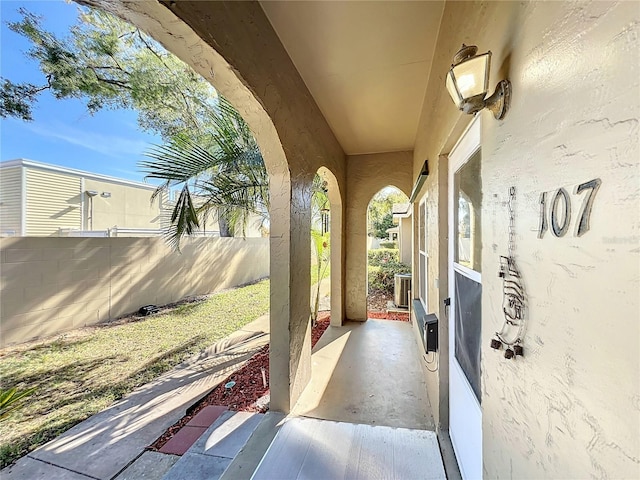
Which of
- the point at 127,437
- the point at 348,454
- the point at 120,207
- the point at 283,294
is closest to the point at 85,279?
the point at 127,437

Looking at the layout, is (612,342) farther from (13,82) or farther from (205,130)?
(13,82)

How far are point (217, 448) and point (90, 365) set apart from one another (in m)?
2.65

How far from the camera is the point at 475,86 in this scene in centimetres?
97

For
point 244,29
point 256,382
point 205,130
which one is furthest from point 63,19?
point 256,382

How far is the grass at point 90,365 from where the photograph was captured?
93.2 inches

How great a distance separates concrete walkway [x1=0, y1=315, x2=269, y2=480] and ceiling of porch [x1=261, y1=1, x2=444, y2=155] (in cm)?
352

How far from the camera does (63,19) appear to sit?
3857 mm

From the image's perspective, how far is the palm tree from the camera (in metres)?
3.18

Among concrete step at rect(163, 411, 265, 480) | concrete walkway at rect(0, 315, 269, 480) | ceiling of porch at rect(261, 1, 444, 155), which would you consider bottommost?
concrete walkway at rect(0, 315, 269, 480)

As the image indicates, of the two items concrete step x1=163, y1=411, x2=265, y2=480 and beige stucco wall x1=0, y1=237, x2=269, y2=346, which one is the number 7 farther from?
beige stucco wall x1=0, y1=237, x2=269, y2=346

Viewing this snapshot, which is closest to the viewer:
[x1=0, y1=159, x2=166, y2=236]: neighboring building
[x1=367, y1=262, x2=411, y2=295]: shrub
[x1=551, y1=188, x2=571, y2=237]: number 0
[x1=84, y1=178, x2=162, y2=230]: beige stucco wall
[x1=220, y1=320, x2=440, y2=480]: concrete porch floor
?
[x1=551, y1=188, x2=571, y2=237]: number 0

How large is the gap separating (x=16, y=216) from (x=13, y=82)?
658 cm

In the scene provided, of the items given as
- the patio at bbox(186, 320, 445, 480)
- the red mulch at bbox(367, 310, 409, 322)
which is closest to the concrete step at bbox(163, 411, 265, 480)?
the patio at bbox(186, 320, 445, 480)

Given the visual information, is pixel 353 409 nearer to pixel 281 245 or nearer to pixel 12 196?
pixel 281 245
